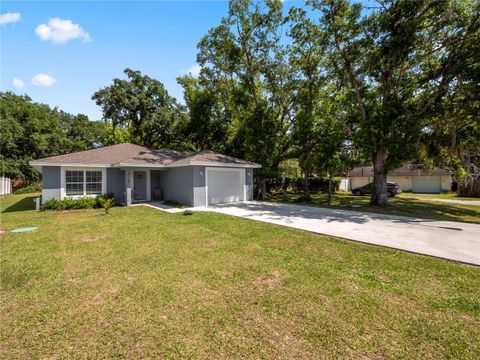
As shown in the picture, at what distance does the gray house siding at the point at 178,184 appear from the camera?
13.7 metres

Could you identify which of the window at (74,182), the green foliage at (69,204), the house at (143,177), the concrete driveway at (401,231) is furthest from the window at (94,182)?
the concrete driveway at (401,231)

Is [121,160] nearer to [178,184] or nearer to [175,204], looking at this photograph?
[178,184]

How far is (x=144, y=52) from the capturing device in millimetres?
12523

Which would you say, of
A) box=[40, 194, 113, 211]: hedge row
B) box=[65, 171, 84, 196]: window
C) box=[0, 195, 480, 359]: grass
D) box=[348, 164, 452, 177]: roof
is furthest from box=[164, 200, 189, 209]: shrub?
box=[348, 164, 452, 177]: roof

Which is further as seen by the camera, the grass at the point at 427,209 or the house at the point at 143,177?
the house at the point at 143,177

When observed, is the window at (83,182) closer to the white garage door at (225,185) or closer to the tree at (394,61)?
the white garage door at (225,185)

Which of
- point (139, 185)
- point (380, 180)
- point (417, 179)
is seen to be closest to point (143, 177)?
point (139, 185)

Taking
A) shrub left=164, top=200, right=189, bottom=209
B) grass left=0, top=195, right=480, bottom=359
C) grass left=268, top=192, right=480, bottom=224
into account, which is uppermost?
shrub left=164, top=200, right=189, bottom=209

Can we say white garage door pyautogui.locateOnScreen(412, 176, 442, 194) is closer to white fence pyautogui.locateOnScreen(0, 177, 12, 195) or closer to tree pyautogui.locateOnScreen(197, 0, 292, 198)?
tree pyautogui.locateOnScreen(197, 0, 292, 198)

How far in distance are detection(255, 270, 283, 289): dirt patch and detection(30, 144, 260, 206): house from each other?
943 cm

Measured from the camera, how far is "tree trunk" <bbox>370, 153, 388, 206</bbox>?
1443cm

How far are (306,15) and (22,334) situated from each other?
1912 centimetres

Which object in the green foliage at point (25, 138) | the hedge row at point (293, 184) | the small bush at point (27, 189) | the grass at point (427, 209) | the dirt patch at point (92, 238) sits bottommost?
the dirt patch at point (92, 238)

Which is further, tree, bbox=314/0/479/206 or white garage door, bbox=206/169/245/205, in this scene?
white garage door, bbox=206/169/245/205
